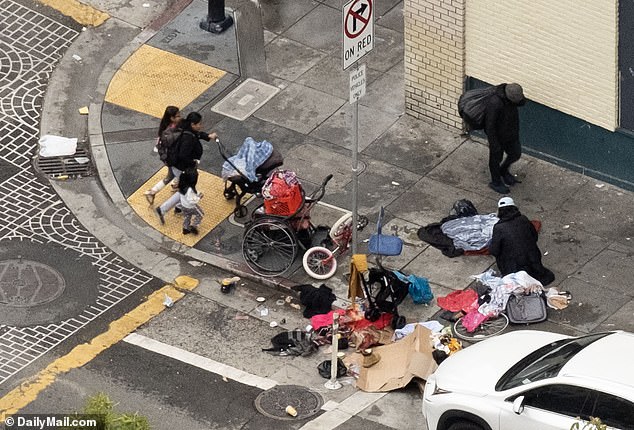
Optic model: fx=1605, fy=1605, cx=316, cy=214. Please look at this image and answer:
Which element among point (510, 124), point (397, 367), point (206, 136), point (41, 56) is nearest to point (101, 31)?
point (41, 56)

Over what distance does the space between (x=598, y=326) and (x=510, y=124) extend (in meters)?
2.99

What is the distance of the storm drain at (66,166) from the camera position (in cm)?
1994

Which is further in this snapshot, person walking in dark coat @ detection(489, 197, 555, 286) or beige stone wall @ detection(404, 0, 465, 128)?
beige stone wall @ detection(404, 0, 465, 128)

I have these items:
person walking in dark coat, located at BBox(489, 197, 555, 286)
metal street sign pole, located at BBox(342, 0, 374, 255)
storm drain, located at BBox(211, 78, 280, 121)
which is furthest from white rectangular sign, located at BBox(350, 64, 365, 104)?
storm drain, located at BBox(211, 78, 280, 121)

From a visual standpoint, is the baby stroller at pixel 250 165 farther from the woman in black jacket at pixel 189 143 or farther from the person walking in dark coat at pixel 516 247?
the person walking in dark coat at pixel 516 247

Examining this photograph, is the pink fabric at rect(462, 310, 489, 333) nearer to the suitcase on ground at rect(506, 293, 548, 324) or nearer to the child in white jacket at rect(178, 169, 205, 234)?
the suitcase on ground at rect(506, 293, 548, 324)

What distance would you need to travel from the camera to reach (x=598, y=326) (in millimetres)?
16938

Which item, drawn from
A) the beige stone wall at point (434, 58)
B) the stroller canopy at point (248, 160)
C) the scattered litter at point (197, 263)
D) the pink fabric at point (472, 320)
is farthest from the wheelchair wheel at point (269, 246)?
the beige stone wall at point (434, 58)

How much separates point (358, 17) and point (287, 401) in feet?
13.0

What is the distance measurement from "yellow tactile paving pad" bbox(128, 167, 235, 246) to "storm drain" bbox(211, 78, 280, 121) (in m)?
1.31

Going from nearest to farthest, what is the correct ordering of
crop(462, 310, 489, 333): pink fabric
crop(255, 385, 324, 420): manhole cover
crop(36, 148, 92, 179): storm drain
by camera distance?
crop(255, 385, 324, 420): manhole cover < crop(462, 310, 489, 333): pink fabric < crop(36, 148, 92, 179): storm drain

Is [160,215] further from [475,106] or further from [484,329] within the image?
[484,329]

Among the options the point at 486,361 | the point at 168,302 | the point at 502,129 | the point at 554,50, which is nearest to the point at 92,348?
the point at 168,302

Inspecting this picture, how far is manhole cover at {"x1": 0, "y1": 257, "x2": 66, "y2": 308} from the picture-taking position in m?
17.8
